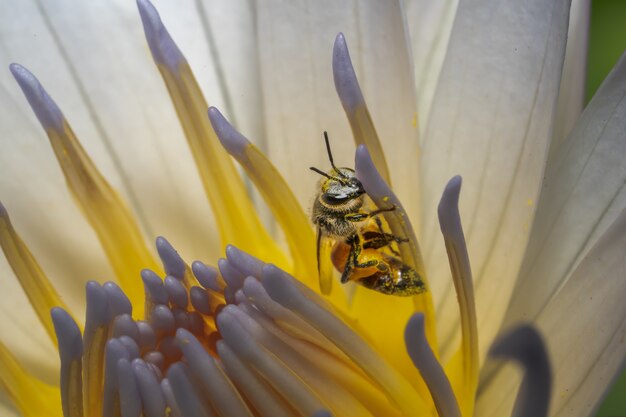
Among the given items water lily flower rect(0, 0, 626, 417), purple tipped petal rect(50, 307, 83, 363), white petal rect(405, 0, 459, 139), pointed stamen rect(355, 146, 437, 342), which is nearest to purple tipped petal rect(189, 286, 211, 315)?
water lily flower rect(0, 0, 626, 417)

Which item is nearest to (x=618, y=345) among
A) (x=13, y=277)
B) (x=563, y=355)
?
(x=563, y=355)

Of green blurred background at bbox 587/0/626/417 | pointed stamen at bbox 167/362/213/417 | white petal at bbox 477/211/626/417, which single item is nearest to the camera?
white petal at bbox 477/211/626/417

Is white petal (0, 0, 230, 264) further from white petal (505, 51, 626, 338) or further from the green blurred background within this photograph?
the green blurred background

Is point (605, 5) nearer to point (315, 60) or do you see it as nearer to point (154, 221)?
point (315, 60)

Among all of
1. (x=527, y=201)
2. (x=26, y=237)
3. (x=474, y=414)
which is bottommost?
(x=474, y=414)

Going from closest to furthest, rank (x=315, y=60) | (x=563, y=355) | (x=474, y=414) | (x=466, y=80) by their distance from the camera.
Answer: (x=563, y=355), (x=474, y=414), (x=466, y=80), (x=315, y=60)

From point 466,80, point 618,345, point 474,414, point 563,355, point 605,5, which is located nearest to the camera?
point 618,345

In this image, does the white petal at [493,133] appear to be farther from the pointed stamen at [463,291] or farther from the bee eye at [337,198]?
the bee eye at [337,198]
